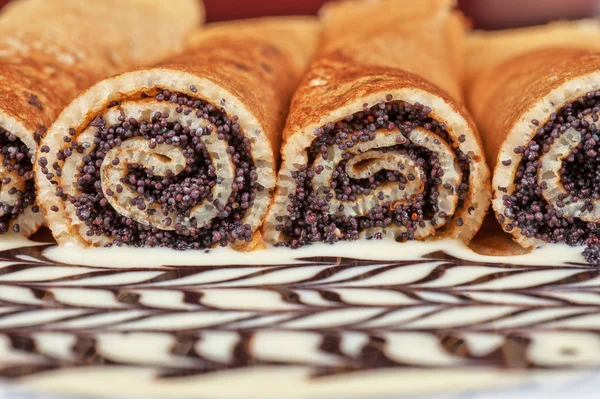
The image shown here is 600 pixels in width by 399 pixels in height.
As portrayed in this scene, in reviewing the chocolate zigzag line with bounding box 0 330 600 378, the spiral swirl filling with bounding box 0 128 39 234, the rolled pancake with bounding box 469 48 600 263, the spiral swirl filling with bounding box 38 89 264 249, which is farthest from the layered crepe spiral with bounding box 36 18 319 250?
the rolled pancake with bounding box 469 48 600 263

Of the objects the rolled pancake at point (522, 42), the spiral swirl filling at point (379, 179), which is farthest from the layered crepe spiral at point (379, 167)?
the rolled pancake at point (522, 42)

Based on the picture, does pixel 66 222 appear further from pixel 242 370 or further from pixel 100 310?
pixel 242 370

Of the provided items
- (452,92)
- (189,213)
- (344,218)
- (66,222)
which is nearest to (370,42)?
(452,92)

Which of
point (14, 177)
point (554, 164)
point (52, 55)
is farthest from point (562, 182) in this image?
point (52, 55)

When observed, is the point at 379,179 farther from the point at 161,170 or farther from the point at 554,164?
the point at 161,170

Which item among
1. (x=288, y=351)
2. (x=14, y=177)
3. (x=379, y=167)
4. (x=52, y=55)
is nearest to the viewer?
(x=288, y=351)

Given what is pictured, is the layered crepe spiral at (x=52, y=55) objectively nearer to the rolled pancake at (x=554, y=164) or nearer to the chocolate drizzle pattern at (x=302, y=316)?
the chocolate drizzle pattern at (x=302, y=316)
